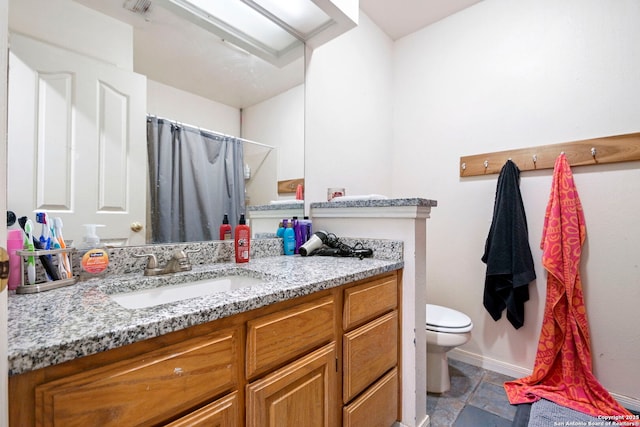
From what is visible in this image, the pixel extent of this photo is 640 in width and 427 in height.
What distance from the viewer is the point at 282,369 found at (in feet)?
2.59

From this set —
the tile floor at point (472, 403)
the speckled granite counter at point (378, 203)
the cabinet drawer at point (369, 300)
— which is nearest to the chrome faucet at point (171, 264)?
the cabinet drawer at point (369, 300)

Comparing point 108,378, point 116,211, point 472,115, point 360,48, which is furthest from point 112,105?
point 472,115

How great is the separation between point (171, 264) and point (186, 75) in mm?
807

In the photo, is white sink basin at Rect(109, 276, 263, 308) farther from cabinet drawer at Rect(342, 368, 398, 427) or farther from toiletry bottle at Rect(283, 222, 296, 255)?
cabinet drawer at Rect(342, 368, 398, 427)

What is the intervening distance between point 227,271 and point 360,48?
1.85 m

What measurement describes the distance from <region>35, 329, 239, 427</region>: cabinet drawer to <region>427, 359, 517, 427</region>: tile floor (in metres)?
1.30

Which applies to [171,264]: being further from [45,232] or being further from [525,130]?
[525,130]

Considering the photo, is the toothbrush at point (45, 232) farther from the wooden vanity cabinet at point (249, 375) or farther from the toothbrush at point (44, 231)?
the wooden vanity cabinet at point (249, 375)

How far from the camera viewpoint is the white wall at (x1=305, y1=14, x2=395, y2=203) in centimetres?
176

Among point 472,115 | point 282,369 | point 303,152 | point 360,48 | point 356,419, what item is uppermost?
point 360,48

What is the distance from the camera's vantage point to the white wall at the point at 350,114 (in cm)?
176

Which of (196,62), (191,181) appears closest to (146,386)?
(191,181)

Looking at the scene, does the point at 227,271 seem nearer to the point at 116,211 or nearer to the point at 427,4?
the point at 116,211

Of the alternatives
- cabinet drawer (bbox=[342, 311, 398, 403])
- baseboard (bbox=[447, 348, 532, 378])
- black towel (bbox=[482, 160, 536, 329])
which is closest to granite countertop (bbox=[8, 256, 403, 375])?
cabinet drawer (bbox=[342, 311, 398, 403])
